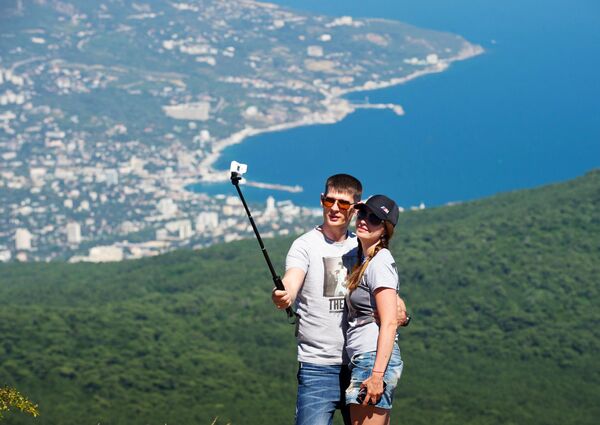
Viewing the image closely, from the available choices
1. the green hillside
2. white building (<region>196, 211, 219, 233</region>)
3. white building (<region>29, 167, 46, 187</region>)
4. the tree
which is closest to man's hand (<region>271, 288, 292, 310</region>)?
the tree

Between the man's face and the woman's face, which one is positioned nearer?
the woman's face

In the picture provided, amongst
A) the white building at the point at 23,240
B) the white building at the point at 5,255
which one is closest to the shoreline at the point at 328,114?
the white building at the point at 23,240

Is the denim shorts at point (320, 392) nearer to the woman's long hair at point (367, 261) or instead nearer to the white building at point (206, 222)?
the woman's long hair at point (367, 261)

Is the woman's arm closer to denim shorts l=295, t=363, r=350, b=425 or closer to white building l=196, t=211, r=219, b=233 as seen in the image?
denim shorts l=295, t=363, r=350, b=425

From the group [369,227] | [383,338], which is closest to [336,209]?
[369,227]

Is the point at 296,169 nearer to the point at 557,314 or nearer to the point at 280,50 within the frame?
the point at 280,50

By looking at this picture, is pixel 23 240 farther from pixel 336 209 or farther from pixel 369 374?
pixel 369 374
